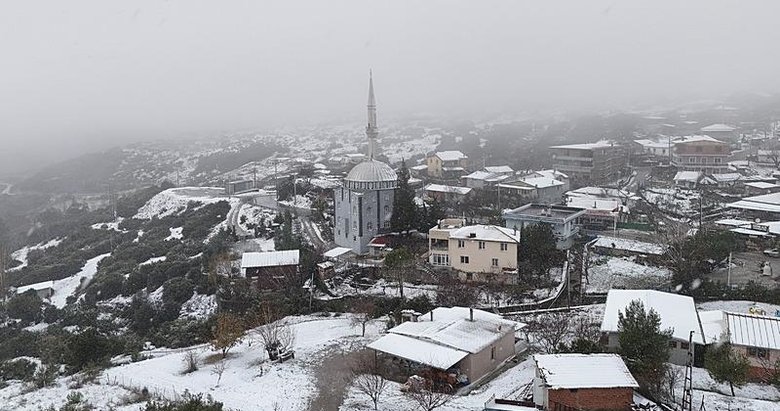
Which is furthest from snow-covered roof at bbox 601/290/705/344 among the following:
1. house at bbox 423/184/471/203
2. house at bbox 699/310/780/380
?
house at bbox 423/184/471/203

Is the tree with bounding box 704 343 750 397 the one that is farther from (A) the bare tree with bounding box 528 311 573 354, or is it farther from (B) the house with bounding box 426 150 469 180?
(B) the house with bounding box 426 150 469 180

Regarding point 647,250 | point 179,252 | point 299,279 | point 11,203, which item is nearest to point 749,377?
point 647,250

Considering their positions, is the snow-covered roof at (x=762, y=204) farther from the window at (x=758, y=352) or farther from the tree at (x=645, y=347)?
the tree at (x=645, y=347)

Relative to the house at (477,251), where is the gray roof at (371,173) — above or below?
above

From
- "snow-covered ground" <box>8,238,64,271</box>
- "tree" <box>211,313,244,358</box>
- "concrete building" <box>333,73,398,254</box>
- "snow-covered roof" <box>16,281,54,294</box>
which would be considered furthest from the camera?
"snow-covered ground" <box>8,238,64,271</box>

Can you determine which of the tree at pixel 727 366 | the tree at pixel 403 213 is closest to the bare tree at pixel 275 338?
the tree at pixel 727 366

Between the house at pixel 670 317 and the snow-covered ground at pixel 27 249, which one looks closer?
the house at pixel 670 317
